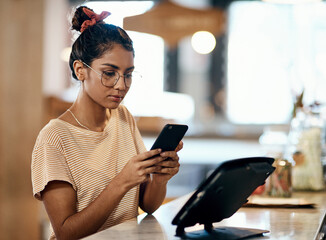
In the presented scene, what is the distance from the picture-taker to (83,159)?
1.78 metres

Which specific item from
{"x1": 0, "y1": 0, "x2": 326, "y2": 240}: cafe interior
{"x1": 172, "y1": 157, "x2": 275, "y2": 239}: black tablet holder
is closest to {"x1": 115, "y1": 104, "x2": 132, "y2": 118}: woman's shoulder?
{"x1": 0, "y1": 0, "x2": 326, "y2": 240}: cafe interior

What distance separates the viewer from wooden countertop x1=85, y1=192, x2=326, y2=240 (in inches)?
56.7

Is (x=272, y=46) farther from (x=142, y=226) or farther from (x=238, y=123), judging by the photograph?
(x=142, y=226)

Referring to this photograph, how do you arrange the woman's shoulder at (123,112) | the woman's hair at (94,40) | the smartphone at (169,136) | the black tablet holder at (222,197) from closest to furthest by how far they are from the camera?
1. the black tablet holder at (222,197)
2. the smartphone at (169,136)
3. the woman's hair at (94,40)
4. the woman's shoulder at (123,112)

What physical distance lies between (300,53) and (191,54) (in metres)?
1.44

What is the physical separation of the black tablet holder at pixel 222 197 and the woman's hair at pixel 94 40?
2.27 ft

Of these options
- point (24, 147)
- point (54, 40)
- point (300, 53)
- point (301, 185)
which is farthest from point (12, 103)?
point (300, 53)

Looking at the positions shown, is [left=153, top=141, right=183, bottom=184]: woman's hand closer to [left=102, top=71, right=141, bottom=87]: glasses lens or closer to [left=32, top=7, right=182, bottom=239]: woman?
[left=32, top=7, right=182, bottom=239]: woman

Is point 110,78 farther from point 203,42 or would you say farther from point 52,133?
point 203,42

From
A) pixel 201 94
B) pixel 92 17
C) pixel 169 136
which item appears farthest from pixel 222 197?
pixel 201 94

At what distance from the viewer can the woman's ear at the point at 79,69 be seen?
184 centimetres

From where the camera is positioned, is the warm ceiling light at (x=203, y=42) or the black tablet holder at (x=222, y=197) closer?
the black tablet holder at (x=222, y=197)

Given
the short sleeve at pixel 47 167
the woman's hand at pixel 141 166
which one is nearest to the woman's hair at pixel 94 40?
the short sleeve at pixel 47 167

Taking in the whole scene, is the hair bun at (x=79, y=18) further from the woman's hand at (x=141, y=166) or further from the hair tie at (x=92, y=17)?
the woman's hand at (x=141, y=166)
